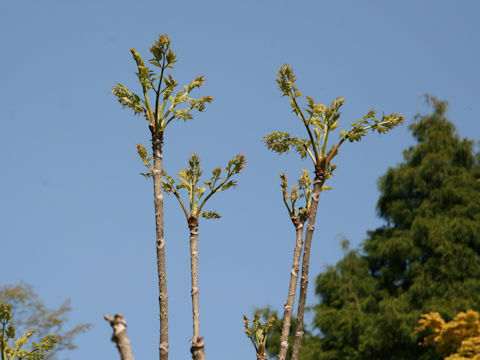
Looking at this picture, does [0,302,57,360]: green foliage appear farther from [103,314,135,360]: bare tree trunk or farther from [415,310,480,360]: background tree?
[415,310,480,360]: background tree

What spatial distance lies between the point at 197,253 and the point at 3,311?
7.72 ft

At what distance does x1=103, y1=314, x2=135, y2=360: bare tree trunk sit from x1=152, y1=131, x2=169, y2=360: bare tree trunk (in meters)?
2.78

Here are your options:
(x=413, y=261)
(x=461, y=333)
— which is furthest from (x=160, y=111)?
(x=413, y=261)

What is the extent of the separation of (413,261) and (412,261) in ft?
0.18

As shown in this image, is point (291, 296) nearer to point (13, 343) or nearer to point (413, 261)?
point (13, 343)

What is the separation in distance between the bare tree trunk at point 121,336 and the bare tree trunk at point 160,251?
9.12ft

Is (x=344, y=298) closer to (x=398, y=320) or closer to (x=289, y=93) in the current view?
(x=398, y=320)

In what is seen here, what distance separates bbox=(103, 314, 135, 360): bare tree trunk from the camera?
2.80 metres

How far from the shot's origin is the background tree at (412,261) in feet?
74.3

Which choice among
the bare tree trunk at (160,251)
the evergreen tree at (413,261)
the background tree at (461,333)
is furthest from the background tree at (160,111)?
the evergreen tree at (413,261)

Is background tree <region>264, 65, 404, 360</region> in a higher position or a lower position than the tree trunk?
higher

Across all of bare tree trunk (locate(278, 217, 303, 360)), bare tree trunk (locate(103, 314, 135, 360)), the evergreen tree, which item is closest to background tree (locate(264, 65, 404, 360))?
bare tree trunk (locate(278, 217, 303, 360))

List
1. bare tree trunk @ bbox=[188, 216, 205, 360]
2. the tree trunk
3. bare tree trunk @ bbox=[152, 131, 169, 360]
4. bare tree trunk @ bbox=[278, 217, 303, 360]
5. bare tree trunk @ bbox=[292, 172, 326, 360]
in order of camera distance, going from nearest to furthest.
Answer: the tree trunk
bare tree trunk @ bbox=[152, 131, 169, 360]
bare tree trunk @ bbox=[292, 172, 326, 360]
bare tree trunk @ bbox=[278, 217, 303, 360]
bare tree trunk @ bbox=[188, 216, 205, 360]

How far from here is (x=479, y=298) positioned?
71.6 ft
